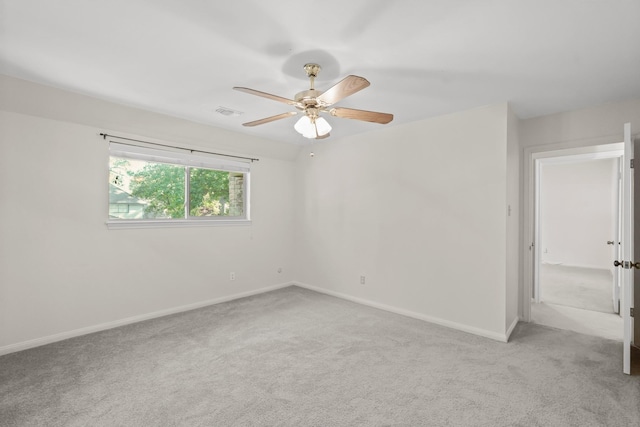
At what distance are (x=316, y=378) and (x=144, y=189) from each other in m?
2.96

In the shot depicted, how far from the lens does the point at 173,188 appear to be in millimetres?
3971

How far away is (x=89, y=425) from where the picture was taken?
1801 mm

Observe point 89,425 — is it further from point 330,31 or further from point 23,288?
point 330,31

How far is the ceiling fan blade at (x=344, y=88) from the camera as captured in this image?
1.76 meters

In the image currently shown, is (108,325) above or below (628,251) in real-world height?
below

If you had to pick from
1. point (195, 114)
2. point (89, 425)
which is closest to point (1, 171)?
point (195, 114)

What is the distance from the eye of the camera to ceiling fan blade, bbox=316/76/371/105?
1762 millimetres

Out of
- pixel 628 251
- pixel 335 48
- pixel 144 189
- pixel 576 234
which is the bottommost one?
pixel 576 234

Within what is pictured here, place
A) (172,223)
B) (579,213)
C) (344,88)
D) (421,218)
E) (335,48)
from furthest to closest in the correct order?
(579,213) < (172,223) < (421,218) < (335,48) < (344,88)

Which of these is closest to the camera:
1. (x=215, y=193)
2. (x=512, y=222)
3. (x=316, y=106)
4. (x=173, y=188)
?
(x=316, y=106)

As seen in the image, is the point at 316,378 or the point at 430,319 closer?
the point at 316,378

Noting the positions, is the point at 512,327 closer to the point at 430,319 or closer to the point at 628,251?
the point at 430,319

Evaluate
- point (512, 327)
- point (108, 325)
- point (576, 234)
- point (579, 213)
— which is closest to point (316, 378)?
point (512, 327)

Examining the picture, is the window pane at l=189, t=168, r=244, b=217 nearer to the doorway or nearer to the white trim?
the white trim
